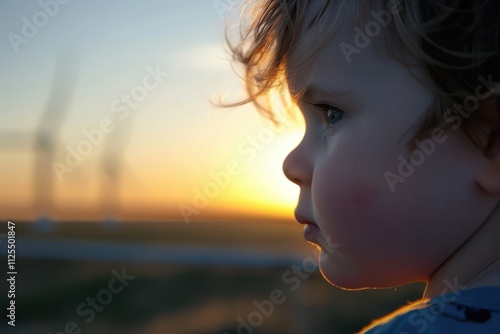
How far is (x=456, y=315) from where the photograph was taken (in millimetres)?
1012

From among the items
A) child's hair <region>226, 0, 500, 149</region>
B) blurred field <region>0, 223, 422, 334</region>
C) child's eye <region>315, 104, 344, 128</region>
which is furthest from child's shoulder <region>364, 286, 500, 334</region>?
blurred field <region>0, 223, 422, 334</region>

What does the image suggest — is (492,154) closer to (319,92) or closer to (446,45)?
(446,45)

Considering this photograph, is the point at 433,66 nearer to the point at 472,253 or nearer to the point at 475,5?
the point at 475,5

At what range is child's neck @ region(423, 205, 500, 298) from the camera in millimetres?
1093

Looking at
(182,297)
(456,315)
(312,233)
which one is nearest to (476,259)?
(456,315)

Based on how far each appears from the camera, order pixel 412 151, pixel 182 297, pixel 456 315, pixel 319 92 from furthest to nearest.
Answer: pixel 182 297 < pixel 319 92 < pixel 412 151 < pixel 456 315

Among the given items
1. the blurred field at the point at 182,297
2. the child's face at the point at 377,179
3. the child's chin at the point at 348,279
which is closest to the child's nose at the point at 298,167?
the child's face at the point at 377,179

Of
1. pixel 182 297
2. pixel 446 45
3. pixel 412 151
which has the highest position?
pixel 446 45

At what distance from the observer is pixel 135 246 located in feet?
16.7

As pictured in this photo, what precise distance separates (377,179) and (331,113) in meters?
0.15

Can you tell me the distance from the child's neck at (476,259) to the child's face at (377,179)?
15 millimetres

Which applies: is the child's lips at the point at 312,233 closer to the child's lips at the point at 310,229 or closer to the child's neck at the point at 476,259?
the child's lips at the point at 310,229

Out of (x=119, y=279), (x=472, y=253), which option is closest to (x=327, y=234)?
(x=472, y=253)

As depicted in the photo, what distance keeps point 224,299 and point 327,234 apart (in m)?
4.35
